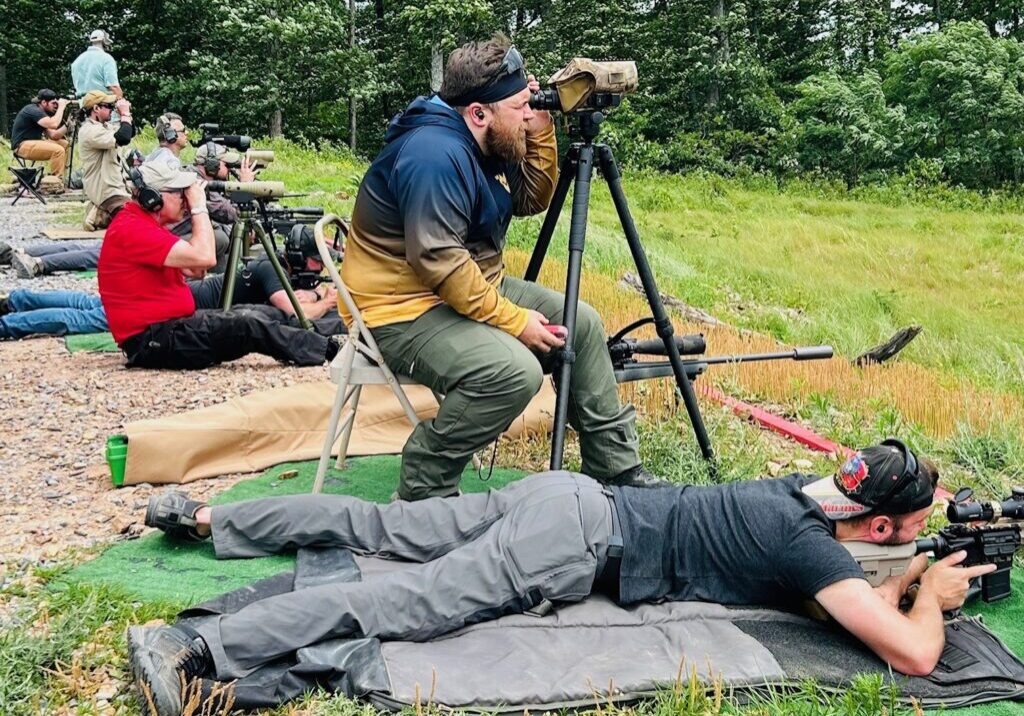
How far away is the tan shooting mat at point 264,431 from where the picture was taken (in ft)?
15.2

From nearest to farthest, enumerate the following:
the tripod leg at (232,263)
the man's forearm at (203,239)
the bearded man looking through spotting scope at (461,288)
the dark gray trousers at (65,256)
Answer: the bearded man looking through spotting scope at (461,288)
the man's forearm at (203,239)
the tripod leg at (232,263)
the dark gray trousers at (65,256)

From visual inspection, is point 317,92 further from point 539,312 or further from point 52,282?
point 539,312

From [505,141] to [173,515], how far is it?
194 cm

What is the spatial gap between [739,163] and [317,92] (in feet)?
40.6

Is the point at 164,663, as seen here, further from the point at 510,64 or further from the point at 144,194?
the point at 144,194

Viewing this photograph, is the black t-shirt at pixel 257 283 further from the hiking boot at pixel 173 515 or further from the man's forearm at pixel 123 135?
the man's forearm at pixel 123 135

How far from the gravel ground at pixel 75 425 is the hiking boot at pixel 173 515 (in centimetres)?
40

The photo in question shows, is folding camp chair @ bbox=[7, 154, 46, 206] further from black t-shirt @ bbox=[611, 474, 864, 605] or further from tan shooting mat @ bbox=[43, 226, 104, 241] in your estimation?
black t-shirt @ bbox=[611, 474, 864, 605]

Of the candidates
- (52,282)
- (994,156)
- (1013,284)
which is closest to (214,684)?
(52,282)

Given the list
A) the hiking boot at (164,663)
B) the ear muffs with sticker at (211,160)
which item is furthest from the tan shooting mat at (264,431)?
the ear muffs with sticker at (211,160)

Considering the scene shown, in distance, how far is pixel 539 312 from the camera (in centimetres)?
431

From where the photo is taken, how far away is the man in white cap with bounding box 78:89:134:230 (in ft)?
35.7

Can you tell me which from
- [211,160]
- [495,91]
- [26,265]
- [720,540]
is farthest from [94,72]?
[720,540]

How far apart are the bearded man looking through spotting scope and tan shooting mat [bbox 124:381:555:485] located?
3.57ft
